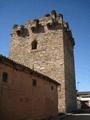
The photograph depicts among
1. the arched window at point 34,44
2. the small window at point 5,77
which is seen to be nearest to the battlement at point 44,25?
the arched window at point 34,44

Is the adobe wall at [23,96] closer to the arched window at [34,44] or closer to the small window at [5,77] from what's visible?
the small window at [5,77]

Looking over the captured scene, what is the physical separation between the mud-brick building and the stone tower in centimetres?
552

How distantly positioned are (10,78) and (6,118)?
2.05 metres

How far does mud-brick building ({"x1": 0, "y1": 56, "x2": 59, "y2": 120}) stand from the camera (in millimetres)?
9745

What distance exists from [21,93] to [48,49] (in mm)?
11815

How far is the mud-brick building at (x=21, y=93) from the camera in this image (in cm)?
974

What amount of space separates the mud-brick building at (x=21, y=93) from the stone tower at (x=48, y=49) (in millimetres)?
5519

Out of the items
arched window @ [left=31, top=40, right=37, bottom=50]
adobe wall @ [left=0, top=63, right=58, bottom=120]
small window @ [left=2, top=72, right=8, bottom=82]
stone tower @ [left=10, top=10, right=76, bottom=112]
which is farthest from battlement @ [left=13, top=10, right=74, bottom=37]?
small window @ [left=2, top=72, right=8, bottom=82]

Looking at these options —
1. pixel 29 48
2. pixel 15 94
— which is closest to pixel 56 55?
pixel 29 48

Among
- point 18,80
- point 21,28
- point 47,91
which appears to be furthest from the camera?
point 21,28

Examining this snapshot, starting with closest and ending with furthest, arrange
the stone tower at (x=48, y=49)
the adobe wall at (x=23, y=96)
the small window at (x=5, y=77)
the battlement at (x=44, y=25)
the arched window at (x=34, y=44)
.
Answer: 1. the adobe wall at (x=23, y=96)
2. the small window at (x=5, y=77)
3. the stone tower at (x=48, y=49)
4. the battlement at (x=44, y=25)
5. the arched window at (x=34, y=44)

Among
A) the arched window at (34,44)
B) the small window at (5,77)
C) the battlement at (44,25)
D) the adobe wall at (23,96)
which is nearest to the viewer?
the adobe wall at (23,96)

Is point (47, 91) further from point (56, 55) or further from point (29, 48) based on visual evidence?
point (29, 48)

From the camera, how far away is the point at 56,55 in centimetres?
2172
